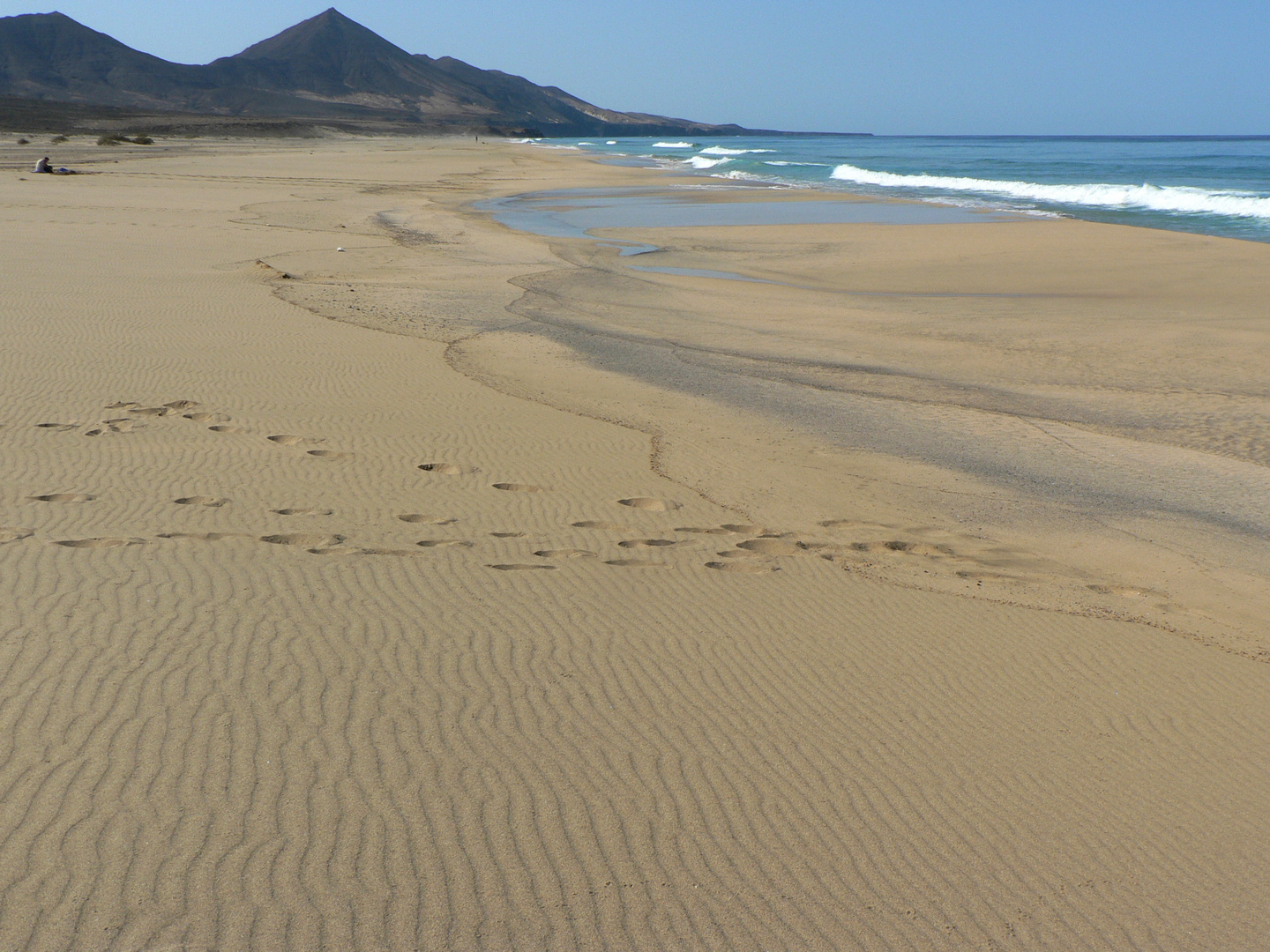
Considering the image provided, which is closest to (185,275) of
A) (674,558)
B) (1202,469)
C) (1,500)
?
(1,500)

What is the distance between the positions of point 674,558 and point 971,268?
597 inches

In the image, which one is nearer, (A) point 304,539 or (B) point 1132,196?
(A) point 304,539

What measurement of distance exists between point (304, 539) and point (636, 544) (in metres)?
1.96

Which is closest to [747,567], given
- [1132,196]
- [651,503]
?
[651,503]

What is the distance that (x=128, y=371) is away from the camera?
895 centimetres

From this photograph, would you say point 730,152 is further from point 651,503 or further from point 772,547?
point 772,547

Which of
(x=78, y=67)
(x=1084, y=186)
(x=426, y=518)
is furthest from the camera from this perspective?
(x=78, y=67)

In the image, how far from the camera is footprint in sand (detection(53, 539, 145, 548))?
205 inches

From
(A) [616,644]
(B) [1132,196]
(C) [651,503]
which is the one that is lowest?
(A) [616,644]

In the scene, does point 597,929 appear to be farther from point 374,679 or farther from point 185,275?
point 185,275

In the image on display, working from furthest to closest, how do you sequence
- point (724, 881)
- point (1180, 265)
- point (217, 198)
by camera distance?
point (217, 198)
point (1180, 265)
point (724, 881)

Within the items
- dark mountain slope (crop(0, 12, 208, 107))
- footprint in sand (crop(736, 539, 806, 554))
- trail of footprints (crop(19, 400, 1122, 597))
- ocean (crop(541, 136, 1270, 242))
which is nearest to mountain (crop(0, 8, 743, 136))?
dark mountain slope (crop(0, 12, 208, 107))

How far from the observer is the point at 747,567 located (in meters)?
5.66

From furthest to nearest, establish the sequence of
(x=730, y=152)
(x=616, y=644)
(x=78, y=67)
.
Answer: (x=78, y=67) < (x=730, y=152) < (x=616, y=644)
